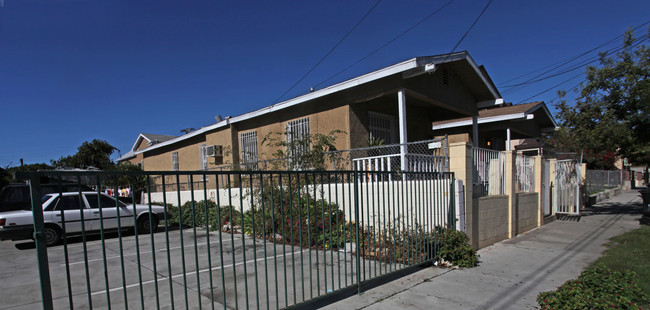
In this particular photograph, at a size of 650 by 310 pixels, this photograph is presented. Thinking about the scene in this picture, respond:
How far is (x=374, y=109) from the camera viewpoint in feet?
34.5

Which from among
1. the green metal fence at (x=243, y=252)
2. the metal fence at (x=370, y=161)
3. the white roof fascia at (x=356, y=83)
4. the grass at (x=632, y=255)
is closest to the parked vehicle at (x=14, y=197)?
the green metal fence at (x=243, y=252)

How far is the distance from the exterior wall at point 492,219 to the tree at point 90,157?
32645 millimetres

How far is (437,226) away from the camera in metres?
5.94

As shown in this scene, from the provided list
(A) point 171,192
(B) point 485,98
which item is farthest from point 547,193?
(A) point 171,192

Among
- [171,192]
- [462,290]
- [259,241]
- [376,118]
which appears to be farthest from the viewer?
[171,192]

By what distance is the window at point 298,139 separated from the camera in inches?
375

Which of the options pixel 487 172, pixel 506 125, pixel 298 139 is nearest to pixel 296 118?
pixel 298 139

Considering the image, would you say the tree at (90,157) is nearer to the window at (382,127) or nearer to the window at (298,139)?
the window at (298,139)

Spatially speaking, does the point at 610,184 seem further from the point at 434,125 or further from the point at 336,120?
the point at 336,120

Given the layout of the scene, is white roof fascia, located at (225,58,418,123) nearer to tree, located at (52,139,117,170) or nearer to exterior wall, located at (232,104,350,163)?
exterior wall, located at (232,104,350,163)

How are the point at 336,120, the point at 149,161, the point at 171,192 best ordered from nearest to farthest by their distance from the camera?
the point at 336,120 → the point at 171,192 → the point at 149,161

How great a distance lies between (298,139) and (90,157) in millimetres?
30339

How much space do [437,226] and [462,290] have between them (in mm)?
1485

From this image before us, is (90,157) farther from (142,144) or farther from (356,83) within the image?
(356,83)
